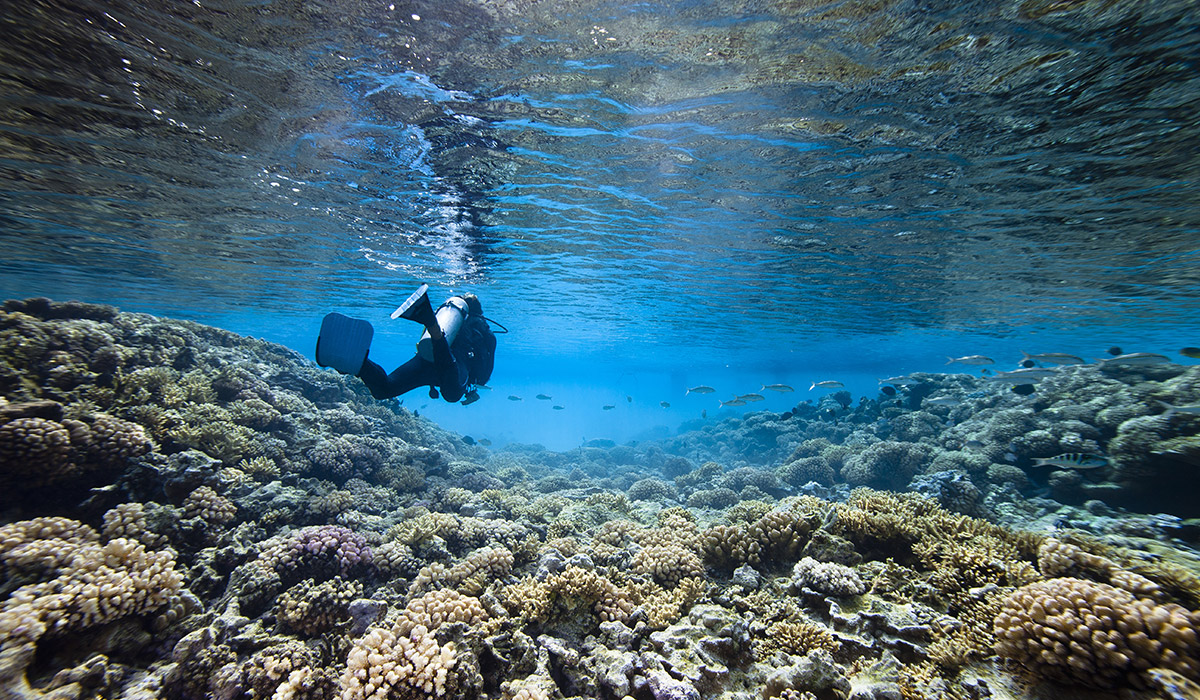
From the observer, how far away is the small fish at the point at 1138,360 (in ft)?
38.5

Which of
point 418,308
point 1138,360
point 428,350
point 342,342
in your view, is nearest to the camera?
point 418,308

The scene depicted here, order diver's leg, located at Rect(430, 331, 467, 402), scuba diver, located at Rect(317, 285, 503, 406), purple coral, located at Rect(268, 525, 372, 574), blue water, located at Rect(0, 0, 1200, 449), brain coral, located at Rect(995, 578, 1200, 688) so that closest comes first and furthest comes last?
brain coral, located at Rect(995, 578, 1200, 688) < purple coral, located at Rect(268, 525, 372, 574) < blue water, located at Rect(0, 0, 1200, 449) < scuba diver, located at Rect(317, 285, 503, 406) < diver's leg, located at Rect(430, 331, 467, 402)

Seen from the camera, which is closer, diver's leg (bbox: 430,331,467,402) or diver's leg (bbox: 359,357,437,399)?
diver's leg (bbox: 430,331,467,402)

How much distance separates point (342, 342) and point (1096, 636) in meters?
9.61

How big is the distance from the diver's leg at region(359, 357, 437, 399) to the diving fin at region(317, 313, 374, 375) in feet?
1.47

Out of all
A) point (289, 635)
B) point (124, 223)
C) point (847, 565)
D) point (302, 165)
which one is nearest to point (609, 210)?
point (302, 165)

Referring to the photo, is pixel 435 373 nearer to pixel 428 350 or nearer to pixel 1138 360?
pixel 428 350

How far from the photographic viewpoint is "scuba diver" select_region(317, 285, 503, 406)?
25.1 feet

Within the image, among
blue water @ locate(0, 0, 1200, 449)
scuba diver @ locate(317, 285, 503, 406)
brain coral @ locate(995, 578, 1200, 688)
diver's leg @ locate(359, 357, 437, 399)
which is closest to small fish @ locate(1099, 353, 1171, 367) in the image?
blue water @ locate(0, 0, 1200, 449)

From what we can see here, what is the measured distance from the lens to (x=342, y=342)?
304 inches

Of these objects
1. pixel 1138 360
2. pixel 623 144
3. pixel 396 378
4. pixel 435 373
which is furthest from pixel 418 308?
pixel 1138 360

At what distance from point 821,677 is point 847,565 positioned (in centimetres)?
202

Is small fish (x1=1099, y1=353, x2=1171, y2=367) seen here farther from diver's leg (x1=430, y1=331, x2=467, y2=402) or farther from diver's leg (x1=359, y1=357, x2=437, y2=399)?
diver's leg (x1=359, y1=357, x2=437, y2=399)

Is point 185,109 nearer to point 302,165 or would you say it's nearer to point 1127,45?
point 302,165
